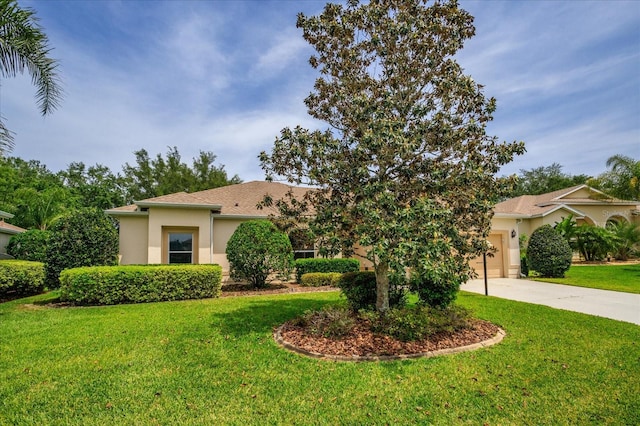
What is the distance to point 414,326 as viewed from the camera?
18.4ft

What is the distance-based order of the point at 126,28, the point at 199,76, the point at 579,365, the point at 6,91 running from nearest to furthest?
1. the point at 579,365
2. the point at 6,91
3. the point at 126,28
4. the point at 199,76

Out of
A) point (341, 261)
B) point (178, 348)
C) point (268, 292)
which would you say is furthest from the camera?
point (341, 261)

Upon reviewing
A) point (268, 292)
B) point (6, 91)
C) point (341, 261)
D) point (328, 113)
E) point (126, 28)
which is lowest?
point (268, 292)

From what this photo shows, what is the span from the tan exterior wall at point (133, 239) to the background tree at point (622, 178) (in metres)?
31.9

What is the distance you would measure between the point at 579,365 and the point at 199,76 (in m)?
12.3

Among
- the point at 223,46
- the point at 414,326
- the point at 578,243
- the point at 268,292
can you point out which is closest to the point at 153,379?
the point at 414,326

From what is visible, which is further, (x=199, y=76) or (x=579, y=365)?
(x=199, y=76)

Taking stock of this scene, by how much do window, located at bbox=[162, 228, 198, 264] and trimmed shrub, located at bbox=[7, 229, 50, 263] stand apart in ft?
19.9

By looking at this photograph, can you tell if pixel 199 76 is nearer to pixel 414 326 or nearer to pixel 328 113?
pixel 328 113

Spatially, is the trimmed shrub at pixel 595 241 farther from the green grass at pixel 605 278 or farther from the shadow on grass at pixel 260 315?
the shadow on grass at pixel 260 315

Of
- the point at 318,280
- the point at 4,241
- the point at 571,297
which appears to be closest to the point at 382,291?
the point at 318,280

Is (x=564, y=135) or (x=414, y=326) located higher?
(x=564, y=135)

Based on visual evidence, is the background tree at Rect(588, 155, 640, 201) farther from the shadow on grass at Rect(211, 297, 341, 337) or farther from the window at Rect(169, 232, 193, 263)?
the window at Rect(169, 232, 193, 263)

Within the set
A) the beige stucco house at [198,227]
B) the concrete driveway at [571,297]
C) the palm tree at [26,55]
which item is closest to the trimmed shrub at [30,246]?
the beige stucco house at [198,227]
